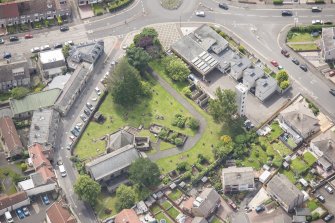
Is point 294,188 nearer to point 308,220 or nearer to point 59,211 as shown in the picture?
point 308,220

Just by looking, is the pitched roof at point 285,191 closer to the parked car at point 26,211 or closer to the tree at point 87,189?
the tree at point 87,189

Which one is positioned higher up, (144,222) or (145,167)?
(145,167)

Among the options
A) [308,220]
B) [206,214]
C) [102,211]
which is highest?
[102,211]

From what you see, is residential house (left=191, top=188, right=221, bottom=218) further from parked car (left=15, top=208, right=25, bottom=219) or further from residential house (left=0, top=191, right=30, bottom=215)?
parked car (left=15, top=208, right=25, bottom=219)

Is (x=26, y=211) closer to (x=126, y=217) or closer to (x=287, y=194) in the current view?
(x=126, y=217)

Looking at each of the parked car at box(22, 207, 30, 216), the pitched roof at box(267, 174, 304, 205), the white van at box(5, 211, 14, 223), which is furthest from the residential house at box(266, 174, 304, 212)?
the white van at box(5, 211, 14, 223)

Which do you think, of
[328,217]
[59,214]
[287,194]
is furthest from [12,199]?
[328,217]

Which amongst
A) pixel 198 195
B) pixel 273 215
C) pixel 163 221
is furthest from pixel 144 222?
pixel 273 215
